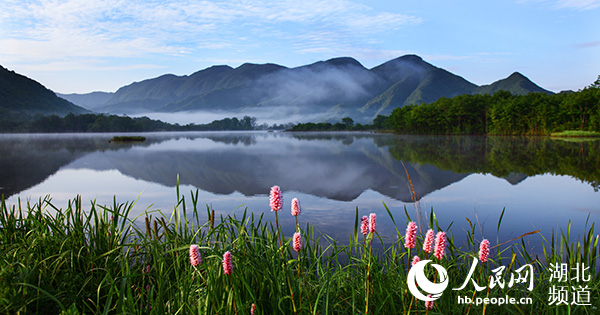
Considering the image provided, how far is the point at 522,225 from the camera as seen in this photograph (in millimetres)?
7895

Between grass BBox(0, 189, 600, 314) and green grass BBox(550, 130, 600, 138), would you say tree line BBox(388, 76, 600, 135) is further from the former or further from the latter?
grass BBox(0, 189, 600, 314)

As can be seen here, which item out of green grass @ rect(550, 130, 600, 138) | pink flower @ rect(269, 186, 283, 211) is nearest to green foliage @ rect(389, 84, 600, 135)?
green grass @ rect(550, 130, 600, 138)

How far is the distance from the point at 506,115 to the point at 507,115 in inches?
14.9

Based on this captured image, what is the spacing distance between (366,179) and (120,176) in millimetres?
10917

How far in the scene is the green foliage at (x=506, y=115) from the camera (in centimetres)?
6481

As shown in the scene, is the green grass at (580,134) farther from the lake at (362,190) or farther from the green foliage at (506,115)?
the lake at (362,190)

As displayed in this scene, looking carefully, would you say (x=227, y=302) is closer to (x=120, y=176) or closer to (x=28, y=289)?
(x=28, y=289)

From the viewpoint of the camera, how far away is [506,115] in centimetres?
7294

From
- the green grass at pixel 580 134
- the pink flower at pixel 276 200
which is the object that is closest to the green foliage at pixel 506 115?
the green grass at pixel 580 134

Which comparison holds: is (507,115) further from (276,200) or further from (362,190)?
(276,200)

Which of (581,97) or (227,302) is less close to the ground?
(581,97)

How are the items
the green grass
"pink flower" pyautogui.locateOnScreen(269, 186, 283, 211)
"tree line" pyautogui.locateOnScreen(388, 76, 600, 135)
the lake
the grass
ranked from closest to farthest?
"pink flower" pyautogui.locateOnScreen(269, 186, 283, 211), the grass, the lake, the green grass, "tree line" pyautogui.locateOnScreen(388, 76, 600, 135)

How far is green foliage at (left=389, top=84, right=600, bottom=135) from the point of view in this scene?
64812 mm

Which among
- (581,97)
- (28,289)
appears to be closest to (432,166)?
(28,289)
